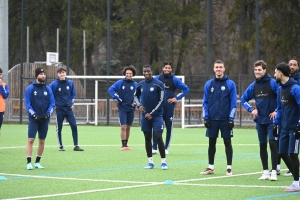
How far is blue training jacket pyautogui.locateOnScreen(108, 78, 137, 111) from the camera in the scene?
19.5m

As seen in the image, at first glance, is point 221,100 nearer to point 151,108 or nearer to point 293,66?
point 293,66

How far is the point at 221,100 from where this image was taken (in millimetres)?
13203

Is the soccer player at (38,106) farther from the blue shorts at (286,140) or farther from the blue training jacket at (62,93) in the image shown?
the blue shorts at (286,140)

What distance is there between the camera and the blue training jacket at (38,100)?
1425cm

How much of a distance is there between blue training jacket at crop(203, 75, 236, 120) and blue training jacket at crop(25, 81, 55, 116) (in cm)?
338

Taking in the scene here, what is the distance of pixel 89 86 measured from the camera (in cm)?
3259

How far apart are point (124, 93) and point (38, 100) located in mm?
5545

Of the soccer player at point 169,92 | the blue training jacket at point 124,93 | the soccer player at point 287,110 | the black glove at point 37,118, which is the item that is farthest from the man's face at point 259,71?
the blue training jacket at point 124,93

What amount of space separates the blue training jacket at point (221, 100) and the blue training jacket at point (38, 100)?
3.38m

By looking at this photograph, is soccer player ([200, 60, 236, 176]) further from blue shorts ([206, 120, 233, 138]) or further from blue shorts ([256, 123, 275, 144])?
blue shorts ([256, 123, 275, 144])

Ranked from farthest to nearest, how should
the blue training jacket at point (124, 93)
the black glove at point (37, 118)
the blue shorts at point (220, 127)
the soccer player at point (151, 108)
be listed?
the blue training jacket at point (124, 93)
the soccer player at point (151, 108)
the black glove at point (37, 118)
the blue shorts at point (220, 127)

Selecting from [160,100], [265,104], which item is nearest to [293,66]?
A: [265,104]

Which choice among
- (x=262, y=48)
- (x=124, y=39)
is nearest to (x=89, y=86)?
(x=262, y=48)


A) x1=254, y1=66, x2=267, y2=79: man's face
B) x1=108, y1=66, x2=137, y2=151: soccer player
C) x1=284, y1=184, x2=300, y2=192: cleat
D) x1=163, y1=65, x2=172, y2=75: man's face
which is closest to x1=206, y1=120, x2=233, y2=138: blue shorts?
x1=254, y1=66, x2=267, y2=79: man's face
